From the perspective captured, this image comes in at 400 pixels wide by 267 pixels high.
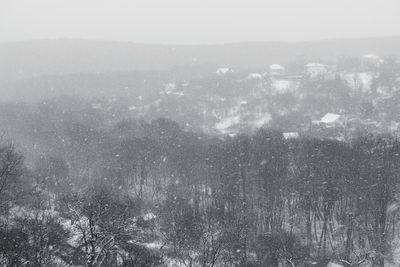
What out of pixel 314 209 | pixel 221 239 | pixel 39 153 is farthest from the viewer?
pixel 39 153


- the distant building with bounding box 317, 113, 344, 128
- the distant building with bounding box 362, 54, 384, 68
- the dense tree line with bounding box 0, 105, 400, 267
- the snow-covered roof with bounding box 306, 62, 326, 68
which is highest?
the distant building with bounding box 362, 54, 384, 68

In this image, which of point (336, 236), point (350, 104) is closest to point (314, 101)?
point (350, 104)

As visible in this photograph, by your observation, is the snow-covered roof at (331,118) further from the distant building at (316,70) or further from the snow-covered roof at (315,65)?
the snow-covered roof at (315,65)

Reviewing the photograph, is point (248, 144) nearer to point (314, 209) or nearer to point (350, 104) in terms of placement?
point (314, 209)

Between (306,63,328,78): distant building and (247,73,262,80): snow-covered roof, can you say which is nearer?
(247,73,262,80): snow-covered roof

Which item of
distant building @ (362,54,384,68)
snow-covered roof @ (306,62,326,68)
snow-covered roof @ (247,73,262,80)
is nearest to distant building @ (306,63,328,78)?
snow-covered roof @ (306,62,326,68)

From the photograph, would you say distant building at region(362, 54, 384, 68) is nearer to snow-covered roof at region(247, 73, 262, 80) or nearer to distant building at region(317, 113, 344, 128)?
snow-covered roof at region(247, 73, 262, 80)

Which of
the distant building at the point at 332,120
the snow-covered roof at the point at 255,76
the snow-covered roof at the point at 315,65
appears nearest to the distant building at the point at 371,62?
the snow-covered roof at the point at 315,65

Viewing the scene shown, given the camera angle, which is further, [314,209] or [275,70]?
[275,70]

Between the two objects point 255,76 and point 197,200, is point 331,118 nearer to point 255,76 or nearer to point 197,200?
point 255,76
